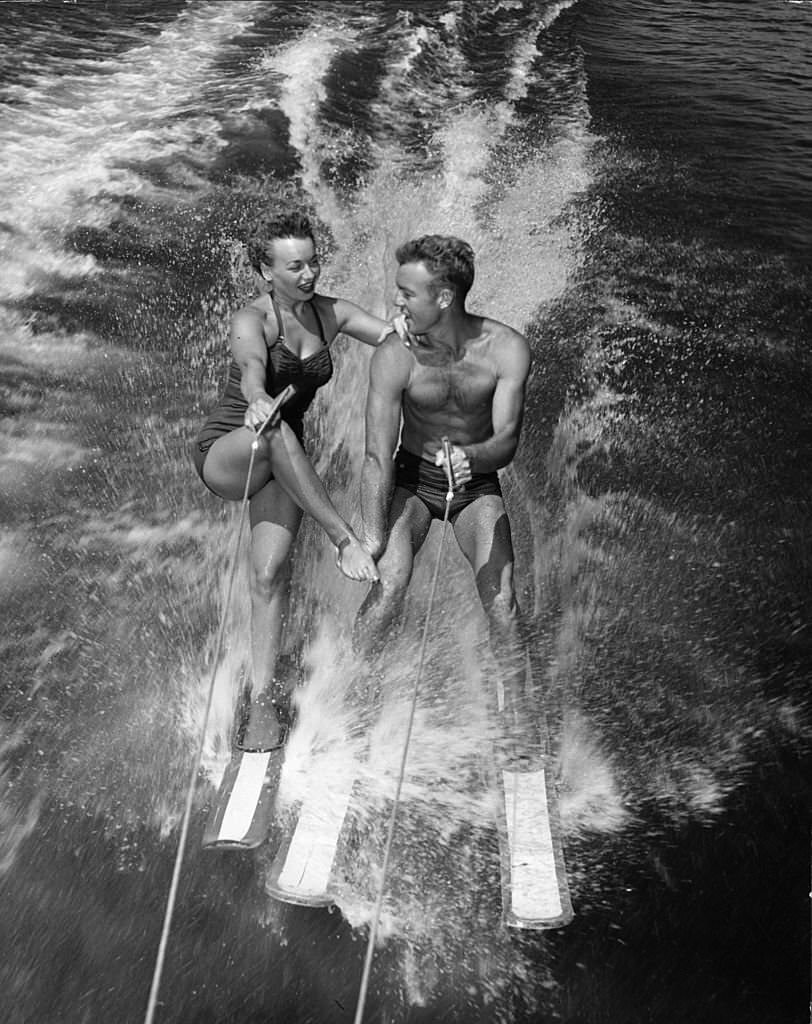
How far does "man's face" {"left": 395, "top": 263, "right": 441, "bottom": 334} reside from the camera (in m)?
3.79

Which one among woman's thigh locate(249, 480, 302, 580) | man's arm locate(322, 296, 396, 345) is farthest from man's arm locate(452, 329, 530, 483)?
woman's thigh locate(249, 480, 302, 580)

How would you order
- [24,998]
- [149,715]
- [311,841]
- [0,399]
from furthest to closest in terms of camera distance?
[0,399]
[149,715]
[311,841]
[24,998]

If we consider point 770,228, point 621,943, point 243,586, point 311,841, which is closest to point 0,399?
point 243,586

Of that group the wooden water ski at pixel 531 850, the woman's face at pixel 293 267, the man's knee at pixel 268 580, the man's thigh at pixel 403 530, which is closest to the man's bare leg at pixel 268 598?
the man's knee at pixel 268 580

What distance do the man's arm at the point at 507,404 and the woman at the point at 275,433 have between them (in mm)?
477

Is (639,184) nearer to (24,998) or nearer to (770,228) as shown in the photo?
(770,228)

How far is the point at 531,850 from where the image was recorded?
12.2 ft

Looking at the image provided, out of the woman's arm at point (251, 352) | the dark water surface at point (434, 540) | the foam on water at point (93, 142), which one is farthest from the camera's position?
the foam on water at point (93, 142)

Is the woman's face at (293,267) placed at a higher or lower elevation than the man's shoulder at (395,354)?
higher

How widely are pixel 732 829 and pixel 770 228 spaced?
418cm

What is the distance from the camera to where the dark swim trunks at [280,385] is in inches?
165

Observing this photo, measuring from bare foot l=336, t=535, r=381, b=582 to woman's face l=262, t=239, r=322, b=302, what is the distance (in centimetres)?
91

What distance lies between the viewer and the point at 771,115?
→ 309 inches

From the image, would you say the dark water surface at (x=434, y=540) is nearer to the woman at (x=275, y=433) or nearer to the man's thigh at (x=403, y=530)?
the woman at (x=275, y=433)
